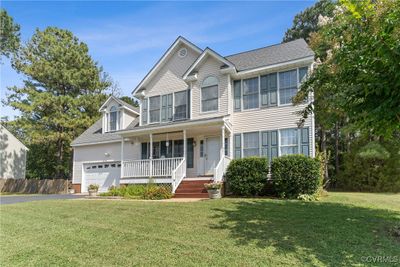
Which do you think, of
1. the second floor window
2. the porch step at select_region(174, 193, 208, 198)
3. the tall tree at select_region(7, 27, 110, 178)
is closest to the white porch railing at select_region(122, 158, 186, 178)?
the porch step at select_region(174, 193, 208, 198)

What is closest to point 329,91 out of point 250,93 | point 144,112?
point 250,93

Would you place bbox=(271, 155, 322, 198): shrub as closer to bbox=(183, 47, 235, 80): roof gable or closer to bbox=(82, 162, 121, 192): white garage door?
bbox=(183, 47, 235, 80): roof gable

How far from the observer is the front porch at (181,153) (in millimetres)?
14641

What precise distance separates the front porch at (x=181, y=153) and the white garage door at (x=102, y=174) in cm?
316

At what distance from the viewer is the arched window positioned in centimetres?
1570

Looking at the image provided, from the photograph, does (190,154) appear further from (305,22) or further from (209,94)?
(305,22)

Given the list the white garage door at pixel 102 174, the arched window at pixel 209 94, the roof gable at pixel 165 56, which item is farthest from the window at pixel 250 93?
the white garage door at pixel 102 174

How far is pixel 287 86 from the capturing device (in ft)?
46.7

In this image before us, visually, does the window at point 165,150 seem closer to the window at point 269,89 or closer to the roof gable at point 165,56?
the roof gable at point 165,56

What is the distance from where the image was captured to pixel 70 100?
90.6ft

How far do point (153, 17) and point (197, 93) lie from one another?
5230 mm

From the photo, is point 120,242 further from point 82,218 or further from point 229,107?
point 229,107

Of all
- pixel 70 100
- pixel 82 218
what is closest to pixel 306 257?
pixel 82 218

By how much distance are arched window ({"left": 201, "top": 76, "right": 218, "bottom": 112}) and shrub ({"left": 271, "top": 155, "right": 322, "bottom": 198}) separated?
5.23 meters
